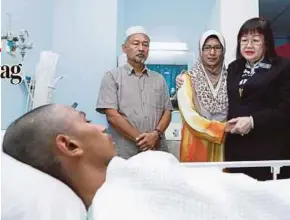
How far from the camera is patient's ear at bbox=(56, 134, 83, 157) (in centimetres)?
83

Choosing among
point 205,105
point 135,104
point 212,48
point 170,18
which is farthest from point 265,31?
point 170,18

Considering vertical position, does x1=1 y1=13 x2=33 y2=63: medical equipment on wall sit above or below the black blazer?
above

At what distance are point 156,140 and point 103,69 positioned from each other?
2.61ft

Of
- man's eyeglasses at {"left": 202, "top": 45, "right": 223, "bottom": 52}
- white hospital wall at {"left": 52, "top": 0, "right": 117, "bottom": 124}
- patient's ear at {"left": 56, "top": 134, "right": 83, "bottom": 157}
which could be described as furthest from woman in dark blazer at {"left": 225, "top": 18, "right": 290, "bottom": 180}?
white hospital wall at {"left": 52, "top": 0, "right": 117, "bottom": 124}

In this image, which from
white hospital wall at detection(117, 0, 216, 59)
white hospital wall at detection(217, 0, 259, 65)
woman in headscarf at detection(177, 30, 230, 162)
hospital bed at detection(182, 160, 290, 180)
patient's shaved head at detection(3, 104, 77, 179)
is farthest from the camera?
white hospital wall at detection(117, 0, 216, 59)

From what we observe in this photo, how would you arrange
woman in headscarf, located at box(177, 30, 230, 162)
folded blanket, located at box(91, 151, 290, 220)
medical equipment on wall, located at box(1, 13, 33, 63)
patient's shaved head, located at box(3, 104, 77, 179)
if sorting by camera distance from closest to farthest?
1. folded blanket, located at box(91, 151, 290, 220)
2. patient's shaved head, located at box(3, 104, 77, 179)
3. woman in headscarf, located at box(177, 30, 230, 162)
4. medical equipment on wall, located at box(1, 13, 33, 63)

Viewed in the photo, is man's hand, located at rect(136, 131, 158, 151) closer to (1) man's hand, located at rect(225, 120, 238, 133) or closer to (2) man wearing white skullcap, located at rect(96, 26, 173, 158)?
(2) man wearing white skullcap, located at rect(96, 26, 173, 158)

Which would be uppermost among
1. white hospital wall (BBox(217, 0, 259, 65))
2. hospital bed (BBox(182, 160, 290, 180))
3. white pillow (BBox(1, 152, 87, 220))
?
white hospital wall (BBox(217, 0, 259, 65))

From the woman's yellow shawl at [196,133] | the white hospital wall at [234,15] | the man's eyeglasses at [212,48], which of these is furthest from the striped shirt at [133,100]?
the white hospital wall at [234,15]

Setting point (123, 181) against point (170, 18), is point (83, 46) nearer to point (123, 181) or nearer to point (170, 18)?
point (170, 18)

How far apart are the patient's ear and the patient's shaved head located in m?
0.01

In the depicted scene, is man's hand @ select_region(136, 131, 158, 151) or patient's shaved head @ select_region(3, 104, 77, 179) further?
man's hand @ select_region(136, 131, 158, 151)

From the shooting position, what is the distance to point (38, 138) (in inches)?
32.7

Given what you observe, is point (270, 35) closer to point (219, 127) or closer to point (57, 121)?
point (219, 127)
